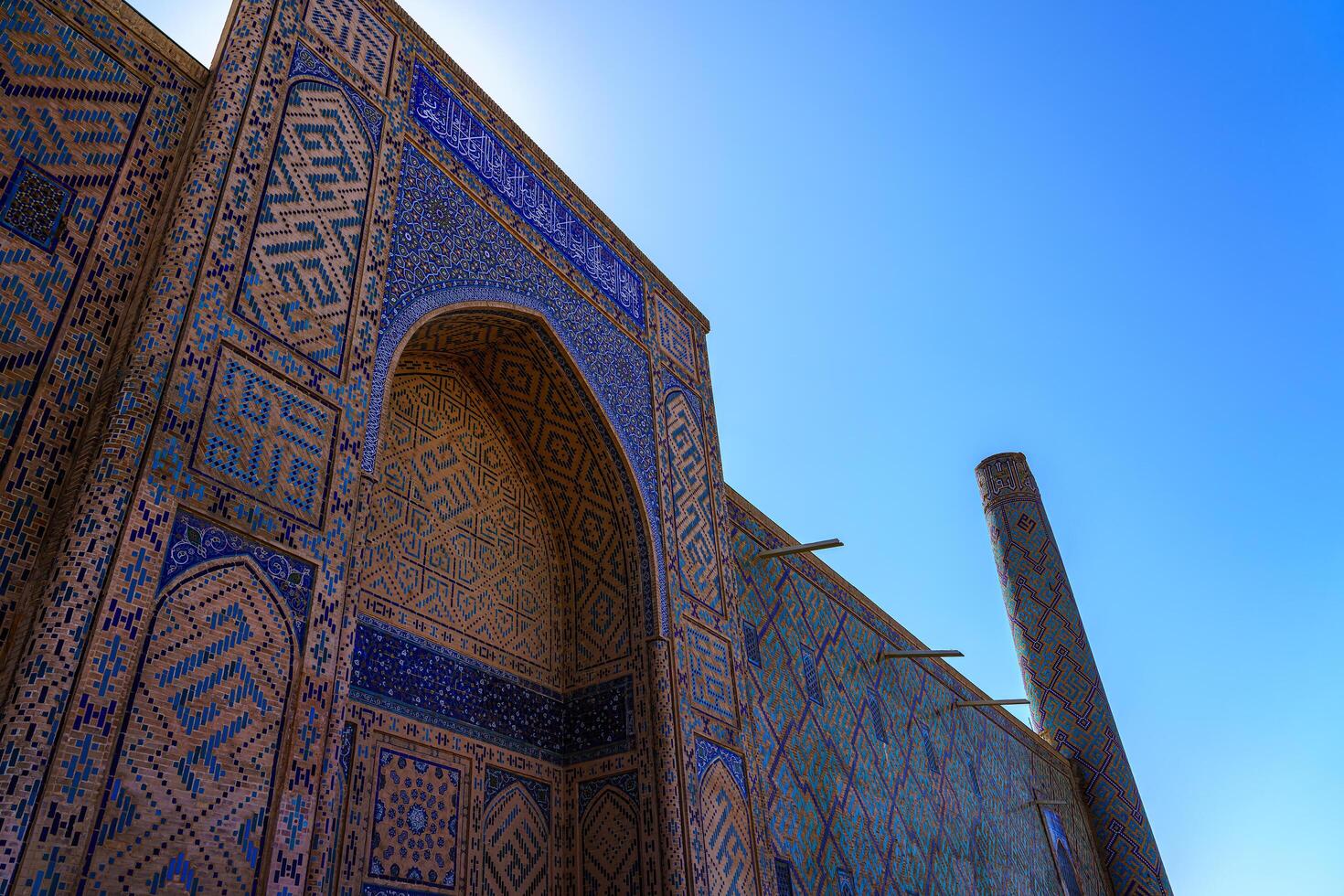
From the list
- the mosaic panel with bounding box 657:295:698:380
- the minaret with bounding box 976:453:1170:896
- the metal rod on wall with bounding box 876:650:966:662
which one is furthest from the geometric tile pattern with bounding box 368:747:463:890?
the minaret with bounding box 976:453:1170:896

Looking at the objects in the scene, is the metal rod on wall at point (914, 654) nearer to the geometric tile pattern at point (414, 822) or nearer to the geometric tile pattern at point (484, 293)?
the geometric tile pattern at point (484, 293)

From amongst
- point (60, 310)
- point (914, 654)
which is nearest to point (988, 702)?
point (914, 654)

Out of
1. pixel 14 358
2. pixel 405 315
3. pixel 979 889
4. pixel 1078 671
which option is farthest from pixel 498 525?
pixel 1078 671

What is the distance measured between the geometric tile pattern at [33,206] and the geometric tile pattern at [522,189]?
70.2 inches

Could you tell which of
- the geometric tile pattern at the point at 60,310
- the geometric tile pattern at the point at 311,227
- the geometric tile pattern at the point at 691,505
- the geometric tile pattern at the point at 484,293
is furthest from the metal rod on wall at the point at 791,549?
the geometric tile pattern at the point at 60,310

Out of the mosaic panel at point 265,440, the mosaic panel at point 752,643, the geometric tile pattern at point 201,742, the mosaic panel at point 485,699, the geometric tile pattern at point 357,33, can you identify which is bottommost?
the geometric tile pattern at point 201,742

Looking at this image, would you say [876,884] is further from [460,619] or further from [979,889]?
[460,619]

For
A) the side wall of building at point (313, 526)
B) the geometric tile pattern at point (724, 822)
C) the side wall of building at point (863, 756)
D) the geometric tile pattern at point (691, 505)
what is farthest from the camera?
the side wall of building at point (863, 756)

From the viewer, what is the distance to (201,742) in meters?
2.35

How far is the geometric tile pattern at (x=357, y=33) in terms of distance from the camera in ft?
12.5

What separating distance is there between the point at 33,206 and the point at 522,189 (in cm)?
255

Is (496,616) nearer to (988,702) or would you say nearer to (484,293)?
(484,293)

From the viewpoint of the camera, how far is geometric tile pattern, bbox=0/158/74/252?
2.55 m

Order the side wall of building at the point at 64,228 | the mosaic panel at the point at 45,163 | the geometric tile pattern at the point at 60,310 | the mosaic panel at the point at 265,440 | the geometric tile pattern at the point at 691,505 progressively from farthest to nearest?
the geometric tile pattern at the point at 691,505, the mosaic panel at the point at 265,440, the mosaic panel at the point at 45,163, the side wall of building at the point at 64,228, the geometric tile pattern at the point at 60,310
